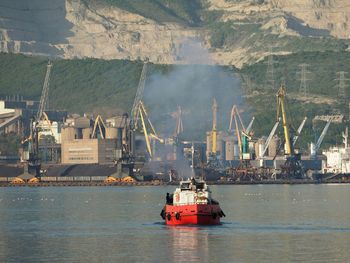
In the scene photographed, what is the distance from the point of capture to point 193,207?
418ft

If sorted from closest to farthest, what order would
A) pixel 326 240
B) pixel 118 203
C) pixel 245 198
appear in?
1. pixel 326 240
2. pixel 118 203
3. pixel 245 198

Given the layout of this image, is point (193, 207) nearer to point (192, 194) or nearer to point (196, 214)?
point (196, 214)

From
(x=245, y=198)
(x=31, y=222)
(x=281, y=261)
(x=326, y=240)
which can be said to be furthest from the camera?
(x=245, y=198)

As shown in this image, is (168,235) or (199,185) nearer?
(168,235)

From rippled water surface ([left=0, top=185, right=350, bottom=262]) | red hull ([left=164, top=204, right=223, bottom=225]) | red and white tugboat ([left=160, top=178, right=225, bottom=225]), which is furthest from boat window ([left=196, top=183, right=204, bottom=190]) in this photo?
rippled water surface ([left=0, top=185, right=350, bottom=262])

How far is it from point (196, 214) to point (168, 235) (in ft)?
23.1

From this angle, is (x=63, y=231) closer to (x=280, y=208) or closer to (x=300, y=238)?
(x=300, y=238)

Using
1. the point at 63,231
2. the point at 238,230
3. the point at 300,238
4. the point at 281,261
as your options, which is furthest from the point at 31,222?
the point at 281,261

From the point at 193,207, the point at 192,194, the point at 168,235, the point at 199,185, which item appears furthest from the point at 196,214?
the point at 168,235

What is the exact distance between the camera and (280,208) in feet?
534

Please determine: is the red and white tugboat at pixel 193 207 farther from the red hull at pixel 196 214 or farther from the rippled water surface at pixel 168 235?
the rippled water surface at pixel 168 235

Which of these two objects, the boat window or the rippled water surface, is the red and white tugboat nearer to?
the boat window

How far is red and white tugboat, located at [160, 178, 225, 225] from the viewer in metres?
127

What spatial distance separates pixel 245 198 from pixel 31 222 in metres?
60.8
